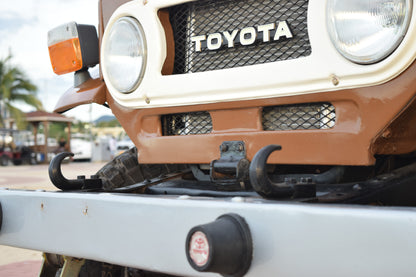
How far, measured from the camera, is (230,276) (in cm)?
127

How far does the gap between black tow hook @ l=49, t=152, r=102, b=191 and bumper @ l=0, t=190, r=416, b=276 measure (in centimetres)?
19

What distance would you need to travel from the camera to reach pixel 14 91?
79.5 ft

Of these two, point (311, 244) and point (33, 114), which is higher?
point (33, 114)

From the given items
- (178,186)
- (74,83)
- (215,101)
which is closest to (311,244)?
(215,101)

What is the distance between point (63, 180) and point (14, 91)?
24.1m

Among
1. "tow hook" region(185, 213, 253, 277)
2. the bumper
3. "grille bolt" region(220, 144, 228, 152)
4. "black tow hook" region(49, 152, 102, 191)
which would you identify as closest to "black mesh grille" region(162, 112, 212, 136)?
"grille bolt" region(220, 144, 228, 152)

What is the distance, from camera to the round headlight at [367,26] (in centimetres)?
139

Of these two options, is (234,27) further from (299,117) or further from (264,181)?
(264,181)

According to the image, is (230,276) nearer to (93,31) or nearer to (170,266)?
(170,266)

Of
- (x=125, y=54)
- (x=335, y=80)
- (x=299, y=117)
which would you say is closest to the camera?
(x=335, y=80)

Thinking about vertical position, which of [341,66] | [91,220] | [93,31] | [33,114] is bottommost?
Result: [91,220]

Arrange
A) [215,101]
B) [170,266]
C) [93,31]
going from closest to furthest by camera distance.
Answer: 1. [170,266]
2. [215,101]
3. [93,31]

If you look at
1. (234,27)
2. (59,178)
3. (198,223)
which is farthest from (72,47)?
(198,223)

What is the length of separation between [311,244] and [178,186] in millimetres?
1020
